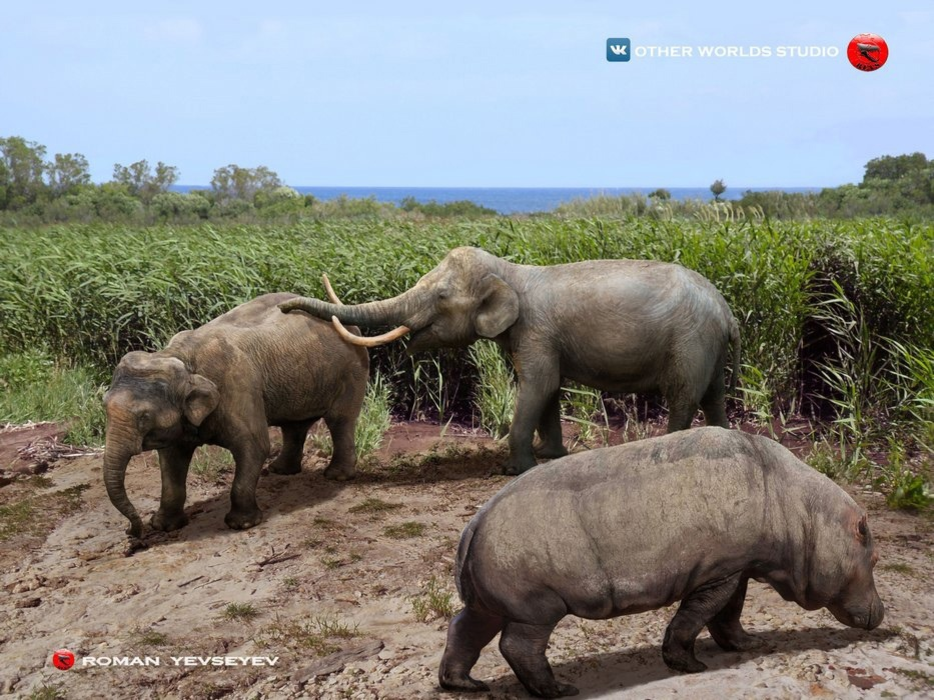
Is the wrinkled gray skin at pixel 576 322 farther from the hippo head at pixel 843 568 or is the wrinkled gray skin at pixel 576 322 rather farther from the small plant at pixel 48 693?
the small plant at pixel 48 693

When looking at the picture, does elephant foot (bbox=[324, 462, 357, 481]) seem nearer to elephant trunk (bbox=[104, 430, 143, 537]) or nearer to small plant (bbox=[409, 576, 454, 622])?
elephant trunk (bbox=[104, 430, 143, 537])

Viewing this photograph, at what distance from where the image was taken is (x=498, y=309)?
584cm

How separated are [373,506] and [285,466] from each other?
94cm

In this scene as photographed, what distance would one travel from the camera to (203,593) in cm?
482

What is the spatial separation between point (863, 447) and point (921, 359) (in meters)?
0.69

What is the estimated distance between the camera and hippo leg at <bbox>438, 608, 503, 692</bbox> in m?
3.50

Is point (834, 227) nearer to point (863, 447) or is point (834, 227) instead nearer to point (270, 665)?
point (863, 447)

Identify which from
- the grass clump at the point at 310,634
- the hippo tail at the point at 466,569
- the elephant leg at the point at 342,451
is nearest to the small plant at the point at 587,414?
the elephant leg at the point at 342,451

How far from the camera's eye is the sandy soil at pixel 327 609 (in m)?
3.62

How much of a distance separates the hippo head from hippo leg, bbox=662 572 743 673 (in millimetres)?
265

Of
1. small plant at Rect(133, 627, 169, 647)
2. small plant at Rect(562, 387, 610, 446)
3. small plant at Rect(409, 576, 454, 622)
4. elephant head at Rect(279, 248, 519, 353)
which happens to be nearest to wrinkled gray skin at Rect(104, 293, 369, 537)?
elephant head at Rect(279, 248, 519, 353)

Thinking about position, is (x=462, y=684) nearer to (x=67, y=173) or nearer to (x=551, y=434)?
(x=551, y=434)

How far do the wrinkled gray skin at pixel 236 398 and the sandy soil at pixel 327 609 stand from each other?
0.30 m

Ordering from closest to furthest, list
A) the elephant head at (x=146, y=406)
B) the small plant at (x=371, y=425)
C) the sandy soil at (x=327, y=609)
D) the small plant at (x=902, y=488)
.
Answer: the sandy soil at (x=327, y=609) → the elephant head at (x=146, y=406) → the small plant at (x=902, y=488) → the small plant at (x=371, y=425)
